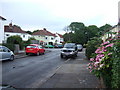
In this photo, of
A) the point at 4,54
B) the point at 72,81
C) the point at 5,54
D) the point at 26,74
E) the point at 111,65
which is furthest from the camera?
the point at 5,54

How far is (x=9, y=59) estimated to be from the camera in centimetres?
1359

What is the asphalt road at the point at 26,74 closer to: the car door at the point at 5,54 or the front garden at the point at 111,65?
the car door at the point at 5,54

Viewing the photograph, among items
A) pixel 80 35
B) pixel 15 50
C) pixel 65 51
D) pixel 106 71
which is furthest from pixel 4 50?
pixel 80 35

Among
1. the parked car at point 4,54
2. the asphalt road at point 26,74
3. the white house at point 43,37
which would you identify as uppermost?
the white house at point 43,37

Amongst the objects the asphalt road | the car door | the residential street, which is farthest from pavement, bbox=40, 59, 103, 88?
the car door

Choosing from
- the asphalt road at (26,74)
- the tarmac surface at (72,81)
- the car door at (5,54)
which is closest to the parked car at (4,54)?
the car door at (5,54)

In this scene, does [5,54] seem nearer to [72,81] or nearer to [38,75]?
[38,75]

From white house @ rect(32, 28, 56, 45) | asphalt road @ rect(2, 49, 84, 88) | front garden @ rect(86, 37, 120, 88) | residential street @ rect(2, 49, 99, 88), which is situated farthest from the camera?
white house @ rect(32, 28, 56, 45)

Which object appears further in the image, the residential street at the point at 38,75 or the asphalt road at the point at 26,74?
the asphalt road at the point at 26,74

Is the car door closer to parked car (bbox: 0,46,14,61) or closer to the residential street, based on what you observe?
parked car (bbox: 0,46,14,61)

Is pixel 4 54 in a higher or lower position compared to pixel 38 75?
higher

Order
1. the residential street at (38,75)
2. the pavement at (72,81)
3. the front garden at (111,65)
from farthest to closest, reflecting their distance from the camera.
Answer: the residential street at (38,75)
the pavement at (72,81)
the front garden at (111,65)

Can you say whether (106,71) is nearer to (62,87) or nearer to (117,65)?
(117,65)

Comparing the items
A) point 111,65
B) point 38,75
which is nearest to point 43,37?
point 38,75
